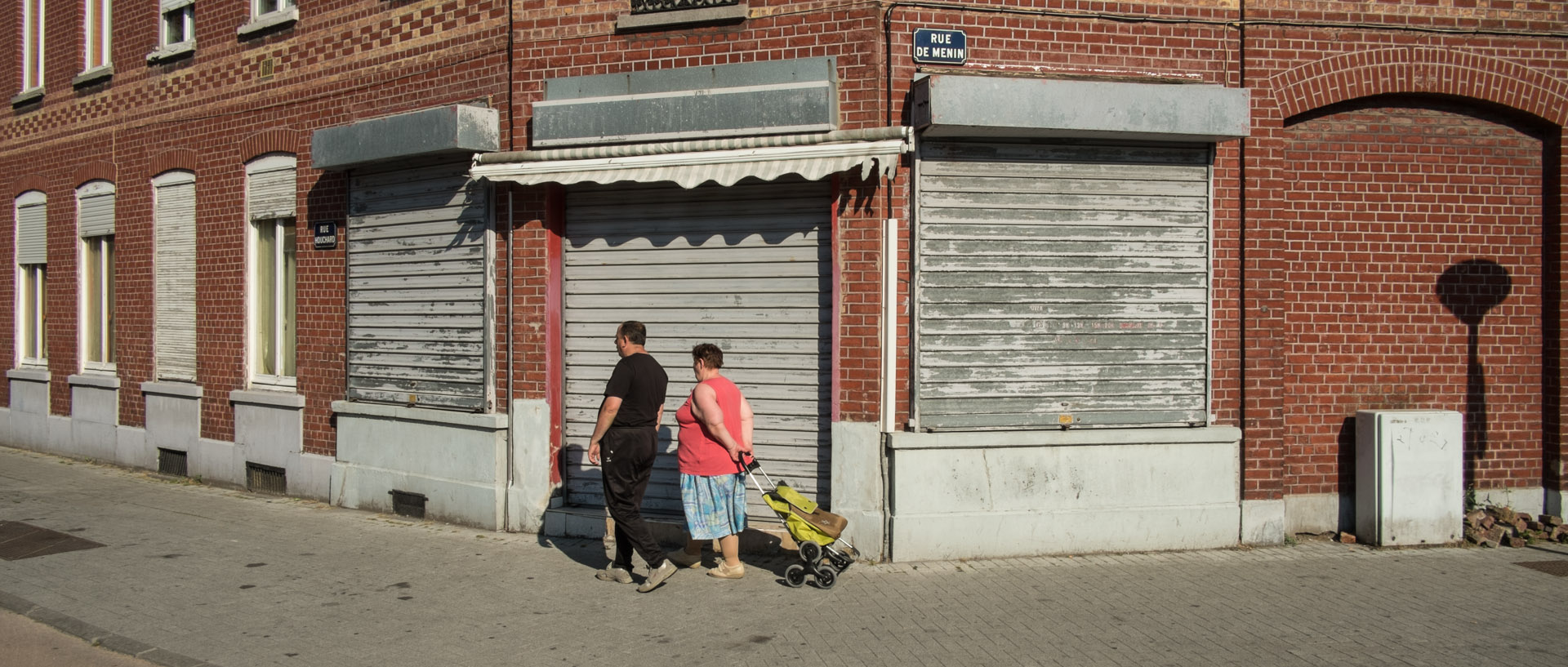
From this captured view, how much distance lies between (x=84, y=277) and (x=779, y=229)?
10677mm

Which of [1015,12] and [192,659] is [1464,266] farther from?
[192,659]

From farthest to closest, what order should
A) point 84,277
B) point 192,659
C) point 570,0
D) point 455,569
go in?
1. point 84,277
2. point 570,0
3. point 455,569
4. point 192,659

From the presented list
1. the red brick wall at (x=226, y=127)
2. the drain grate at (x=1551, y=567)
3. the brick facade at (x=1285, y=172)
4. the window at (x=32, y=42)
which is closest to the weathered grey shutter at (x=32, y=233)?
the red brick wall at (x=226, y=127)

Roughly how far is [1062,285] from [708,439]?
306 cm

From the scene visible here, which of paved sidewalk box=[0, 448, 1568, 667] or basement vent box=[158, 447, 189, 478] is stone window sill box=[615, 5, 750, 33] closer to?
paved sidewalk box=[0, 448, 1568, 667]

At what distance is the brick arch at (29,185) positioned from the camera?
46.6 ft

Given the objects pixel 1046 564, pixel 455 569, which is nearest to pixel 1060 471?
pixel 1046 564

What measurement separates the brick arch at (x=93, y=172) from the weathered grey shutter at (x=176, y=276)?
123 cm

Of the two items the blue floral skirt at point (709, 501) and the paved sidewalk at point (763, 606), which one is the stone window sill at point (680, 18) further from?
the paved sidewalk at point (763, 606)

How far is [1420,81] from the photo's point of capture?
8.36 metres

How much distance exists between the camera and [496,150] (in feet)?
28.6

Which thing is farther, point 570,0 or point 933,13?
point 570,0

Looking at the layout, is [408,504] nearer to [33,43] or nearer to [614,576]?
[614,576]

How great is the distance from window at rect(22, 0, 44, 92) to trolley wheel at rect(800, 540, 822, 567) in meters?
13.7
